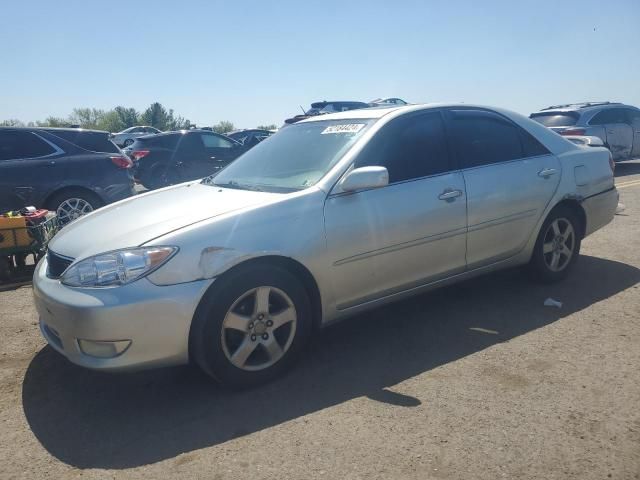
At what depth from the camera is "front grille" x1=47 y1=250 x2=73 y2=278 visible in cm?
324

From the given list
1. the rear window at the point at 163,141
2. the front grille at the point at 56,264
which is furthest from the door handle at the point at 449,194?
the rear window at the point at 163,141

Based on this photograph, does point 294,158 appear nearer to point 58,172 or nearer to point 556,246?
point 556,246

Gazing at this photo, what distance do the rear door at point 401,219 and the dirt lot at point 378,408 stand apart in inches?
19.2

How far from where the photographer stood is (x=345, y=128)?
159 inches

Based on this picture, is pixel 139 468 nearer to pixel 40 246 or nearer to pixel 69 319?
pixel 69 319

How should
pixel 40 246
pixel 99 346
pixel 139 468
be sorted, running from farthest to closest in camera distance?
pixel 40 246 < pixel 99 346 < pixel 139 468

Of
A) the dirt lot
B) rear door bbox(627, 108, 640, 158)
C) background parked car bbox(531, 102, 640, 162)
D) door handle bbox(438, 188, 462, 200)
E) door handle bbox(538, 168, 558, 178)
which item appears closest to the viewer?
the dirt lot

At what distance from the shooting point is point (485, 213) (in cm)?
417

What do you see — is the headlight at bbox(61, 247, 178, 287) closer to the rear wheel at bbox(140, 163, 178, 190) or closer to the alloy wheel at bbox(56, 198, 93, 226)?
the alloy wheel at bbox(56, 198, 93, 226)

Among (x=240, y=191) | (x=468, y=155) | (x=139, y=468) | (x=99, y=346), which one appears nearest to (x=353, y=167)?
(x=240, y=191)

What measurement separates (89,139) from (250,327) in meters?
5.84

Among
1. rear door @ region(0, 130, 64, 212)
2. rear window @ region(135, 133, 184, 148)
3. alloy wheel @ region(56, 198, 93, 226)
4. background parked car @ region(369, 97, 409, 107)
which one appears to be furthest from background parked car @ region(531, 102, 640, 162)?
rear door @ region(0, 130, 64, 212)

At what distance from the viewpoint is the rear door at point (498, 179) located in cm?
417

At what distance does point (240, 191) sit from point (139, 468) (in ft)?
6.11
